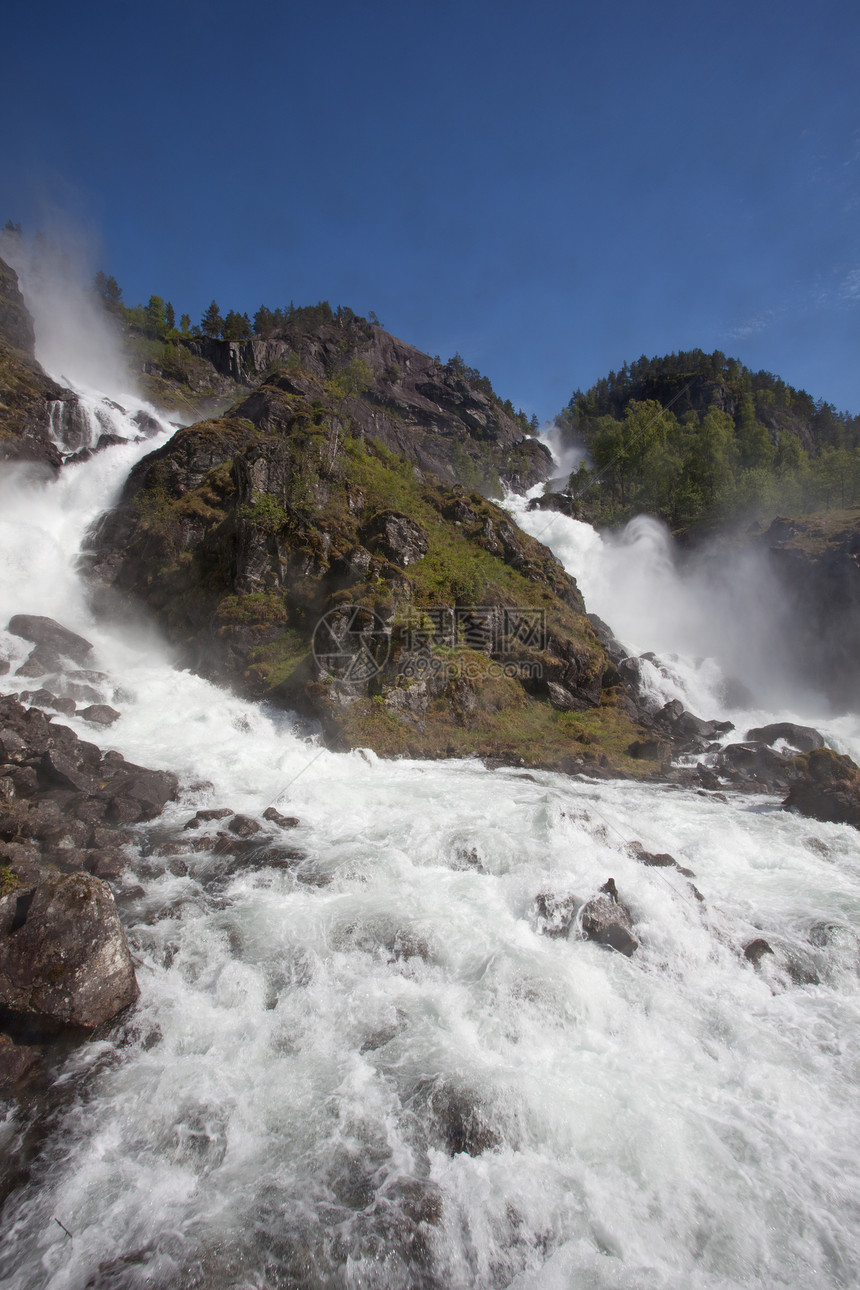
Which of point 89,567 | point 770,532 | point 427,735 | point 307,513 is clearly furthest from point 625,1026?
point 770,532

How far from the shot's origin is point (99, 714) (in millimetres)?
15773

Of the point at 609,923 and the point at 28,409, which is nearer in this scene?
the point at 609,923

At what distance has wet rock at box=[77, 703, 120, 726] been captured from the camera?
15576 mm

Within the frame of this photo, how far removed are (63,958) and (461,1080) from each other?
4989 millimetres

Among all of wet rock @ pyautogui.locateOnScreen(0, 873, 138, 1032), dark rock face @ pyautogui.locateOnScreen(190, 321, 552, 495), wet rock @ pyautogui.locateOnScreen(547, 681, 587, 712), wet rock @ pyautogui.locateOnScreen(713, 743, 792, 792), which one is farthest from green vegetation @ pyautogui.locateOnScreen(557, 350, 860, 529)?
wet rock @ pyautogui.locateOnScreen(0, 873, 138, 1032)

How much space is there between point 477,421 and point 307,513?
88287 mm

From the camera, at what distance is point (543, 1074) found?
5.69m

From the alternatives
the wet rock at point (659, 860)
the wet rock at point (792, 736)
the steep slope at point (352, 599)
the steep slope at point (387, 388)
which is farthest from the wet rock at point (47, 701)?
the steep slope at point (387, 388)

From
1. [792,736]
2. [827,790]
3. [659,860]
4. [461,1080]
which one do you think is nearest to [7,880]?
[461,1080]

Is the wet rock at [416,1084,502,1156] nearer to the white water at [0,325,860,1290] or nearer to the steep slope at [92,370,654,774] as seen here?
the white water at [0,325,860,1290]

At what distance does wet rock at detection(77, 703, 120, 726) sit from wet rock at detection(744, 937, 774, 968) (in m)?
17.2

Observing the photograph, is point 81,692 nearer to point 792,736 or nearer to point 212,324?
point 792,736

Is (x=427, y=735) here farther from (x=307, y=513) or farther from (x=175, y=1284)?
(x=175, y=1284)

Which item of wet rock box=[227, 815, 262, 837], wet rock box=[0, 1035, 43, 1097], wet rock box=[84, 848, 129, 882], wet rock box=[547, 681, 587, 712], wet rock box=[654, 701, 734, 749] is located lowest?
wet rock box=[0, 1035, 43, 1097]
